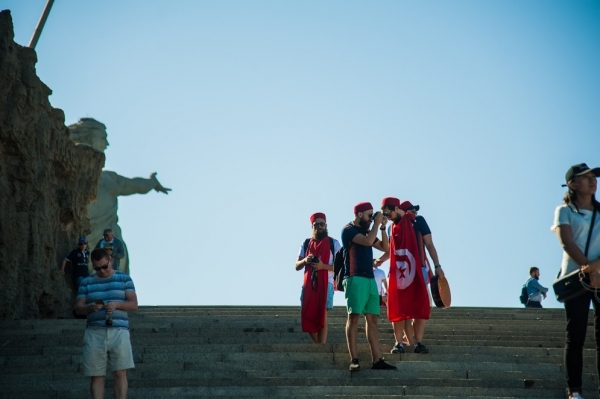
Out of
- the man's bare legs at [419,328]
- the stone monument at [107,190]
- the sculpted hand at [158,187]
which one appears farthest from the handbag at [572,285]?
the sculpted hand at [158,187]

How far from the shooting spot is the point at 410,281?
12.9 meters

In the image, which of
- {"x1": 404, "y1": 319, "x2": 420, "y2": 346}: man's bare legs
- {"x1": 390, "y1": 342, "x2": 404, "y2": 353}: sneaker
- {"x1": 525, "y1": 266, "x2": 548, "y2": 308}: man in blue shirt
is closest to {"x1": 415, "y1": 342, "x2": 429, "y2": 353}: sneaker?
{"x1": 390, "y1": 342, "x2": 404, "y2": 353}: sneaker

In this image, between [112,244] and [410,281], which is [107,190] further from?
[410,281]

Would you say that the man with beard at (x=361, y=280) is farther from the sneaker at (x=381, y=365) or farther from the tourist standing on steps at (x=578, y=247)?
the tourist standing on steps at (x=578, y=247)

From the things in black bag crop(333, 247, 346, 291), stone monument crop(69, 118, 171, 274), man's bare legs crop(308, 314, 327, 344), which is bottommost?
man's bare legs crop(308, 314, 327, 344)

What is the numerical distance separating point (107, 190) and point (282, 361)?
62.5 ft

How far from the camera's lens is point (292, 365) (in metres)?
12.0

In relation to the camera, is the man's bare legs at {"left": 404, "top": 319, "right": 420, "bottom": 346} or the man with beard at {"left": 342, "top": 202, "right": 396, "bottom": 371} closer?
the man with beard at {"left": 342, "top": 202, "right": 396, "bottom": 371}

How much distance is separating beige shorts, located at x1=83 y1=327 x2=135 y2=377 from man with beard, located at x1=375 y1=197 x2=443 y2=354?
3.50 meters

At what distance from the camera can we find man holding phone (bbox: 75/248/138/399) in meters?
9.97

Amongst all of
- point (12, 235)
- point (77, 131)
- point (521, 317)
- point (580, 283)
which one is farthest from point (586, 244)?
point (77, 131)

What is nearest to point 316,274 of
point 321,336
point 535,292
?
point 321,336

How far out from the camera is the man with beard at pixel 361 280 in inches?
460

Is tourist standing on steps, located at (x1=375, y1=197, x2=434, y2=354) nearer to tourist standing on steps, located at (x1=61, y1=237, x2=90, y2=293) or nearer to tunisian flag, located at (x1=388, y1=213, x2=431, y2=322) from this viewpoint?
tunisian flag, located at (x1=388, y1=213, x2=431, y2=322)
